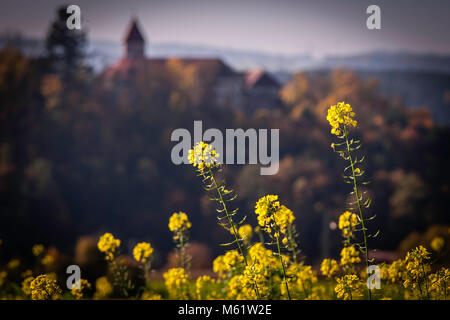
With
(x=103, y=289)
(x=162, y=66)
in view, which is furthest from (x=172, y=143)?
(x=103, y=289)

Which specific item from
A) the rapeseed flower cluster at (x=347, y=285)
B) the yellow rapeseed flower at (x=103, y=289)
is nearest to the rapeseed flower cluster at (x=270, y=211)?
the rapeseed flower cluster at (x=347, y=285)

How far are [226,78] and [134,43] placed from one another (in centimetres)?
305

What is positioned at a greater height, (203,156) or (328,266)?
(203,156)

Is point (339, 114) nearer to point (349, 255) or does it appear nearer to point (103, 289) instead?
point (349, 255)

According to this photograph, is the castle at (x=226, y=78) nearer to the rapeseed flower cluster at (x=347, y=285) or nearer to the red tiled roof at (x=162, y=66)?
the red tiled roof at (x=162, y=66)

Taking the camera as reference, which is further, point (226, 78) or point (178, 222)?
point (226, 78)

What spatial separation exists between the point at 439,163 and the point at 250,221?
252 inches

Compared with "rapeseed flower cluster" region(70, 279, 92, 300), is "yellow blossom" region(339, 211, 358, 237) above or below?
above

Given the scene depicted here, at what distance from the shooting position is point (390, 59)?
40.1 feet

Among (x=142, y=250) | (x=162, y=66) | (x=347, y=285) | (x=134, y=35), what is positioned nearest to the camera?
(x=347, y=285)

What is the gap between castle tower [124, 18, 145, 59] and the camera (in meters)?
13.1

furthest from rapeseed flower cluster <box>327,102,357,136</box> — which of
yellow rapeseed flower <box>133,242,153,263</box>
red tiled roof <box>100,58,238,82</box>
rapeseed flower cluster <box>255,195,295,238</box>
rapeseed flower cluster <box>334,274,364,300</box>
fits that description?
red tiled roof <box>100,58,238,82</box>

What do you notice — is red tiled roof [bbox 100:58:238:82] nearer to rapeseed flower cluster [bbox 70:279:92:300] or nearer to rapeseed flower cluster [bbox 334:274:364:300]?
rapeseed flower cluster [bbox 70:279:92:300]

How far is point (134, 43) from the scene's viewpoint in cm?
1464
